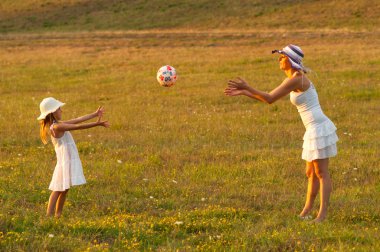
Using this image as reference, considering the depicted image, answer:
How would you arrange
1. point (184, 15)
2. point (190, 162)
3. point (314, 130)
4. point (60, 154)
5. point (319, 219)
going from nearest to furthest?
point (319, 219) < point (314, 130) < point (60, 154) < point (190, 162) < point (184, 15)

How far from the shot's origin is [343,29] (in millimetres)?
42562

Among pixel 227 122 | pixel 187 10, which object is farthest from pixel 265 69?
pixel 187 10

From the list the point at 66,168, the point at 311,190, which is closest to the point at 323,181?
the point at 311,190

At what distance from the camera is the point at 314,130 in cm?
874

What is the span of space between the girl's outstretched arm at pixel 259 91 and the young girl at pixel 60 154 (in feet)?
6.07

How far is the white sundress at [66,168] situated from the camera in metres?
8.82

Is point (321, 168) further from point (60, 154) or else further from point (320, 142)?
point (60, 154)

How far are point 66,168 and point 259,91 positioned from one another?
2.68 metres

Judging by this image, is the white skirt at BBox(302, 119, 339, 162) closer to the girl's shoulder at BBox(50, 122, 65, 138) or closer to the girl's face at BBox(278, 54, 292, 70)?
the girl's face at BBox(278, 54, 292, 70)

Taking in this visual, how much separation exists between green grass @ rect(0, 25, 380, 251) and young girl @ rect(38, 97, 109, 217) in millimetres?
319

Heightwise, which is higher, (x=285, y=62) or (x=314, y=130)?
(x=285, y=62)

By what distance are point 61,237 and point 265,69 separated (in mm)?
18386

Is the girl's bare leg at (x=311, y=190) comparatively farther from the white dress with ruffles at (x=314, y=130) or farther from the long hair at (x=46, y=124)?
the long hair at (x=46, y=124)

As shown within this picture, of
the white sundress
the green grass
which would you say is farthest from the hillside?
the white sundress
